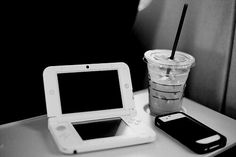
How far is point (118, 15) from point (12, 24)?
14.4 inches

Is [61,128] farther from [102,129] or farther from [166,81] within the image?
[166,81]

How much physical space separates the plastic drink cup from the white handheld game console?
94 millimetres

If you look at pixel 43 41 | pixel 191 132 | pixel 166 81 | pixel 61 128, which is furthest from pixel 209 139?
pixel 43 41

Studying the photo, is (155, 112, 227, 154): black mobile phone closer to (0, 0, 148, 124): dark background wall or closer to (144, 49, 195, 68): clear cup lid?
(144, 49, 195, 68): clear cup lid

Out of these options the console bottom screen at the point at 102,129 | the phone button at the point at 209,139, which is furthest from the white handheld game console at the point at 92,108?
the phone button at the point at 209,139

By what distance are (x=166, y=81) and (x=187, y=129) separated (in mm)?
157

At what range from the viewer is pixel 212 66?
36.4 inches

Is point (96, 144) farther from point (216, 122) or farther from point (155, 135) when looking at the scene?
point (216, 122)

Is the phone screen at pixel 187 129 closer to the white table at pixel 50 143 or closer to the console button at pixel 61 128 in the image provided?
the white table at pixel 50 143

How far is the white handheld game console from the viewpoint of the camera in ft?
2.24

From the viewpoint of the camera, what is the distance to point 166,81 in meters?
0.85

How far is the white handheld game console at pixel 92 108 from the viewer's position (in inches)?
26.9

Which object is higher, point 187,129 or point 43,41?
point 43,41

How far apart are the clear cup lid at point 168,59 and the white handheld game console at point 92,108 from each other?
9cm
